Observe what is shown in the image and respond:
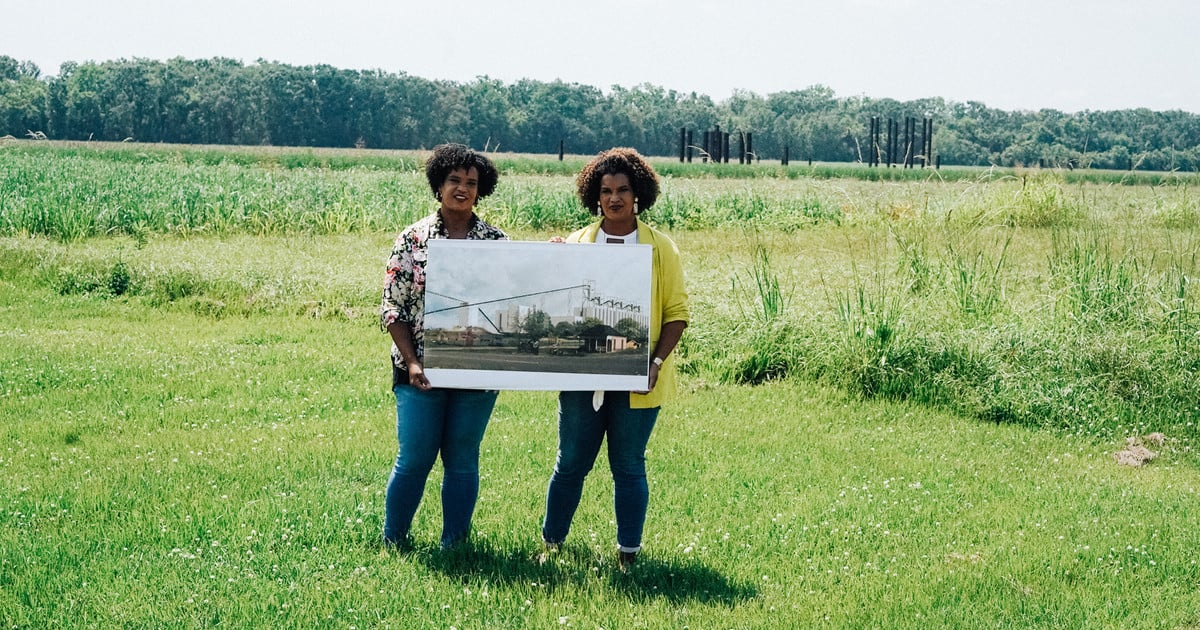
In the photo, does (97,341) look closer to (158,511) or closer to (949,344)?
(158,511)

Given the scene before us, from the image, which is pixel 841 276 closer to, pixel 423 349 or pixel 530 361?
pixel 530 361

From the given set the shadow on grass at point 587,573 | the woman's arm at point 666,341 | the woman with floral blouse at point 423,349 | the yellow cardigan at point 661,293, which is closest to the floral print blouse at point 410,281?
the woman with floral blouse at point 423,349

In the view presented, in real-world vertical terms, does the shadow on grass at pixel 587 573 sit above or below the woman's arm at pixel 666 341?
below

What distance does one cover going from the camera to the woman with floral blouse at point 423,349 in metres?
5.04

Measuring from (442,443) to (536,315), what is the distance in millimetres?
840

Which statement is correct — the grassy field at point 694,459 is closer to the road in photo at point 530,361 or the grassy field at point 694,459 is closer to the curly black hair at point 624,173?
the road in photo at point 530,361

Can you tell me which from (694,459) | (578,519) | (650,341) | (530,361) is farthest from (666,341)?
(694,459)

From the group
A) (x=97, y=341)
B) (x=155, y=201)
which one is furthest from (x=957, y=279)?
(x=155, y=201)

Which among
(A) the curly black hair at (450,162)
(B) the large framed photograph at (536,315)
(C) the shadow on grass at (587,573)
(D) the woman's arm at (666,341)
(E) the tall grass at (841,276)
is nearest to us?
(B) the large framed photograph at (536,315)

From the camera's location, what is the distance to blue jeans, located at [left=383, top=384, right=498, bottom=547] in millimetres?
5102

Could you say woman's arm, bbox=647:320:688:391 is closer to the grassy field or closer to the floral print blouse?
the floral print blouse

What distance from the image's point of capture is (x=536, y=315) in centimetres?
491

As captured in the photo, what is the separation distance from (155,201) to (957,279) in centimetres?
1624

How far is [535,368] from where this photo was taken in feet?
16.1
